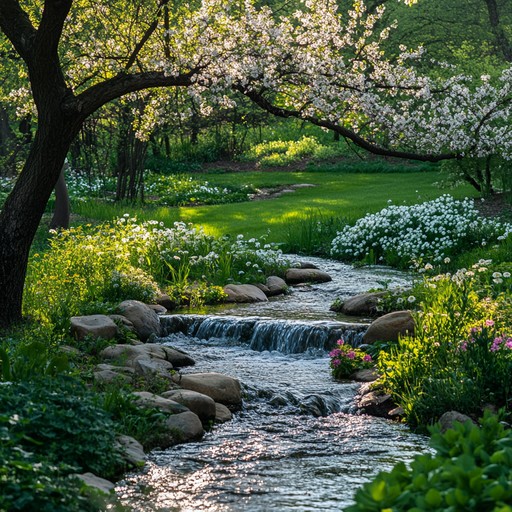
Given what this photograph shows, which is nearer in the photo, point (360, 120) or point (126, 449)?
point (126, 449)

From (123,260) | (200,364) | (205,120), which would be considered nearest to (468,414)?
(200,364)

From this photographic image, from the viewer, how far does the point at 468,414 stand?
324 inches

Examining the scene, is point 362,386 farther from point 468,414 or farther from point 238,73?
point 238,73

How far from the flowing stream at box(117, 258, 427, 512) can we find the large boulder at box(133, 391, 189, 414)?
0.43 m

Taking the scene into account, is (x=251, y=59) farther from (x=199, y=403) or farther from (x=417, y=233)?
(x=417, y=233)

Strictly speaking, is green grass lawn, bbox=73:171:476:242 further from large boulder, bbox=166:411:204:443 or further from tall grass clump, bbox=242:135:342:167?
large boulder, bbox=166:411:204:443

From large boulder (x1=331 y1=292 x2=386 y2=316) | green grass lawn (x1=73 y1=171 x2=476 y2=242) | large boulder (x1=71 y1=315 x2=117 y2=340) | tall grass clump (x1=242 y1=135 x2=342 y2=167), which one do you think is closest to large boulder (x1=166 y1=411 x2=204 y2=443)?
large boulder (x1=71 y1=315 x2=117 y2=340)

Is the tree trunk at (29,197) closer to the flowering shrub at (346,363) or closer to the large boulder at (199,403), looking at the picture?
the large boulder at (199,403)

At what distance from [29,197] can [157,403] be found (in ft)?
12.6

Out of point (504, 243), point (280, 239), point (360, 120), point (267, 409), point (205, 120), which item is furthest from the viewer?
point (205, 120)

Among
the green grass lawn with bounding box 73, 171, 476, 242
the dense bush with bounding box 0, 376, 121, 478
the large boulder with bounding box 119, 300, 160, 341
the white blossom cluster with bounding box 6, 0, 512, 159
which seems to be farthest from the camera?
the green grass lawn with bounding box 73, 171, 476, 242

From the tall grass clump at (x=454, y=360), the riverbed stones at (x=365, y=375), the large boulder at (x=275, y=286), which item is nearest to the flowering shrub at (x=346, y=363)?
the riverbed stones at (x=365, y=375)

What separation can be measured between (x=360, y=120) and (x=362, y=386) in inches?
183

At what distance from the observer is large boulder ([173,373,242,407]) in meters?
9.15
